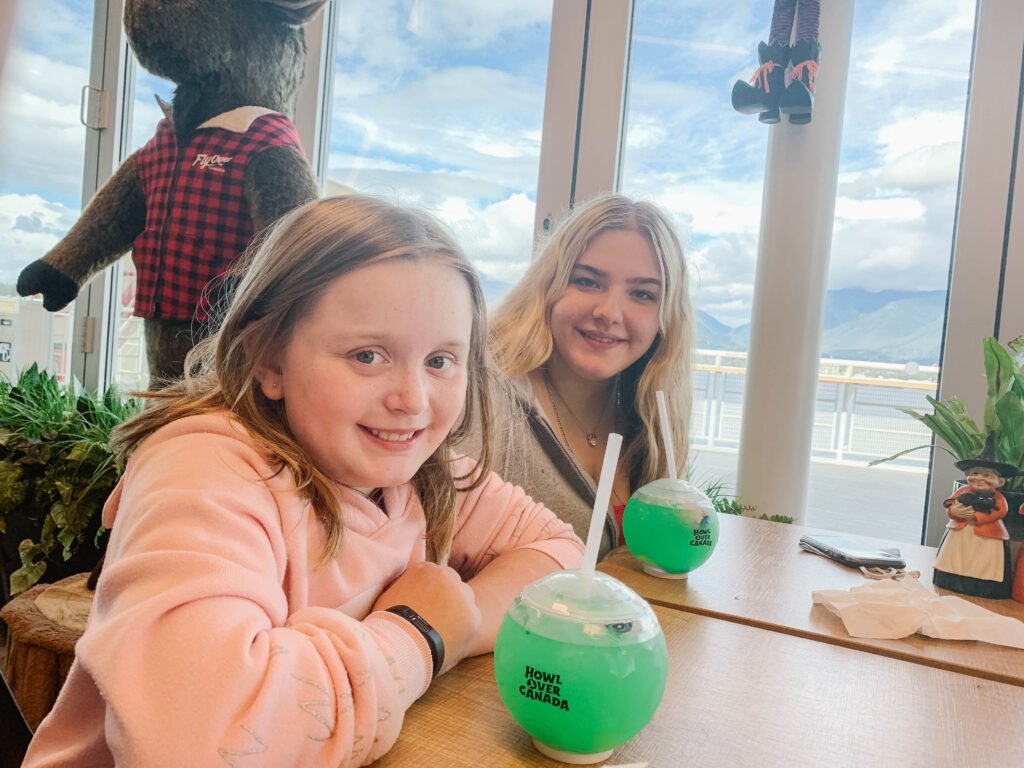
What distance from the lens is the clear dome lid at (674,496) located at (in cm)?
97

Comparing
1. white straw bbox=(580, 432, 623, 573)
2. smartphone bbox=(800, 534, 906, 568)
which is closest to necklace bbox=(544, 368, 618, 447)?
smartphone bbox=(800, 534, 906, 568)

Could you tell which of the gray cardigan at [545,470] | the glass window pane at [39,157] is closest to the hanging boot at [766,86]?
the gray cardigan at [545,470]

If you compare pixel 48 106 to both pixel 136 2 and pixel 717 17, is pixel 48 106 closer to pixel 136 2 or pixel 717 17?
pixel 136 2

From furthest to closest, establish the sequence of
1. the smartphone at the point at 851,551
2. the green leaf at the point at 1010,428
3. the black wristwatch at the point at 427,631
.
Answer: the smartphone at the point at 851,551 → the green leaf at the point at 1010,428 → the black wristwatch at the point at 427,631

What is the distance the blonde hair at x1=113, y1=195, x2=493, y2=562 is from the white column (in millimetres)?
1259

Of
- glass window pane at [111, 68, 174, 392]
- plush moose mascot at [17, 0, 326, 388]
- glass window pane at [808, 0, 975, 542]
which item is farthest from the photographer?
glass window pane at [111, 68, 174, 392]

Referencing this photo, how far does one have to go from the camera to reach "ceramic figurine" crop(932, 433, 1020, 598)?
101cm

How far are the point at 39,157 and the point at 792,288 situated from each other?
2411 mm

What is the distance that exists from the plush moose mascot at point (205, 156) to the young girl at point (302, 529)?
889 millimetres

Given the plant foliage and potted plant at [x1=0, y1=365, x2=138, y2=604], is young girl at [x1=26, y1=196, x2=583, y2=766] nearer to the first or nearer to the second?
the plant foliage

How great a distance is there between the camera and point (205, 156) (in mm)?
1657

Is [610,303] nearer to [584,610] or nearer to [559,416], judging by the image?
[559,416]

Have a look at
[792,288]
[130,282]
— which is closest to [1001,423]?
[792,288]

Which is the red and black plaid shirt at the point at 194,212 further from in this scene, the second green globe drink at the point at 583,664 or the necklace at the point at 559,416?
the second green globe drink at the point at 583,664
